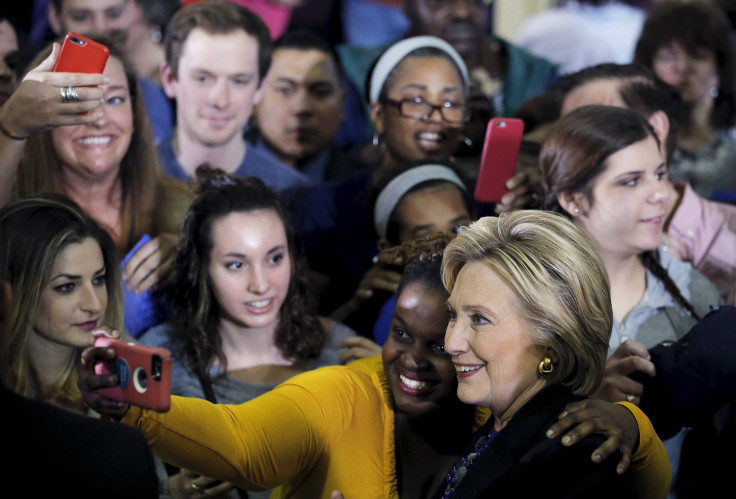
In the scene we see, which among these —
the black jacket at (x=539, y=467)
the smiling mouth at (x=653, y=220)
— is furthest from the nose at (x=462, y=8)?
the black jacket at (x=539, y=467)

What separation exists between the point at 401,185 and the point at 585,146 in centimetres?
81

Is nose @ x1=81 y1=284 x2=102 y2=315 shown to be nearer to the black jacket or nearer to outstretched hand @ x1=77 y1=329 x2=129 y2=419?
outstretched hand @ x1=77 y1=329 x2=129 y2=419

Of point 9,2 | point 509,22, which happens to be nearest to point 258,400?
point 9,2

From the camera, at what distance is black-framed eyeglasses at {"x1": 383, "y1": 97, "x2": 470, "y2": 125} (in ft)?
12.2

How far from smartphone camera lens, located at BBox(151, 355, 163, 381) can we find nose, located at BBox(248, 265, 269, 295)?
1.10 meters

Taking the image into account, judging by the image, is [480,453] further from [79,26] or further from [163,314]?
[79,26]

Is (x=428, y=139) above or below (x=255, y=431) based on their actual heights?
above

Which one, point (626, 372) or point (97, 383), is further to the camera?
point (626, 372)

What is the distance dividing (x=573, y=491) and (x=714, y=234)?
72.1 inches

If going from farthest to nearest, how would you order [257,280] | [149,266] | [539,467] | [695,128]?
[695,128] → [149,266] → [257,280] → [539,467]

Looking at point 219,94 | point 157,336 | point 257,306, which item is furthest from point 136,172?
point 257,306

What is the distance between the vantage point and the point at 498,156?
3164mm

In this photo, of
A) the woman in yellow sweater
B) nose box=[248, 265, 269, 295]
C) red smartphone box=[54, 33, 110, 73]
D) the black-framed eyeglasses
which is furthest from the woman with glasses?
red smartphone box=[54, 33, 110, 73]

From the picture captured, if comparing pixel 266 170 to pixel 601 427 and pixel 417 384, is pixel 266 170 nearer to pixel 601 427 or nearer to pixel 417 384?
pixel 417 384
